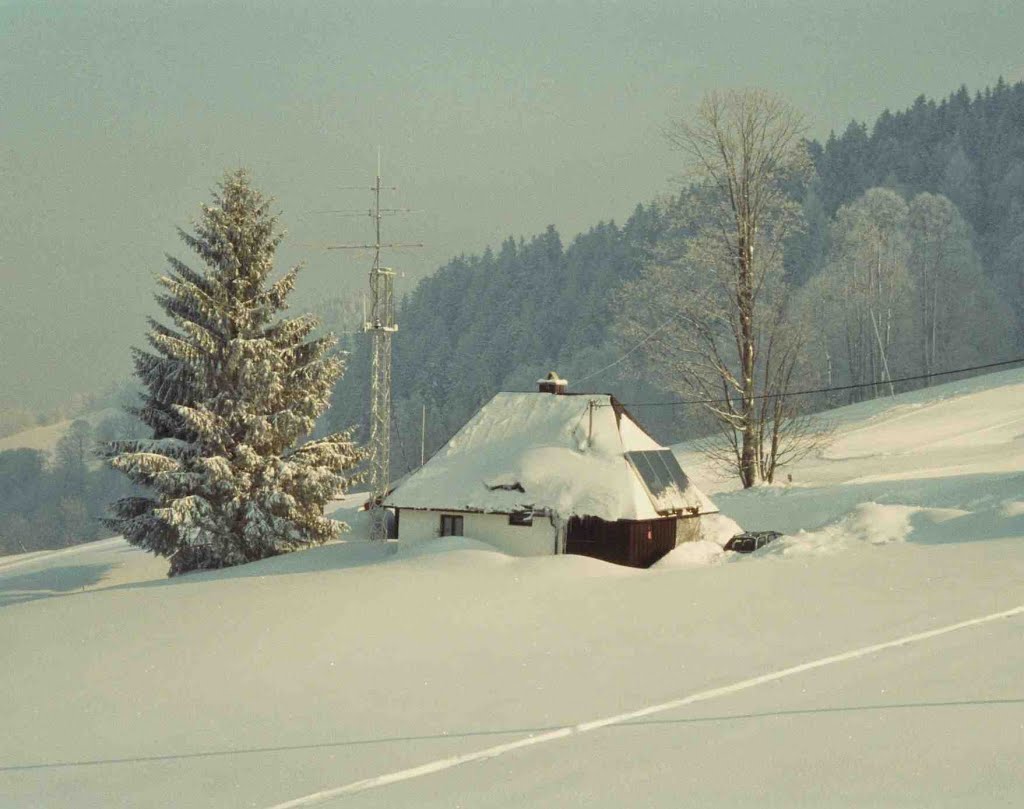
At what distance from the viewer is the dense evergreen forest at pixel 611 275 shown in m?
101

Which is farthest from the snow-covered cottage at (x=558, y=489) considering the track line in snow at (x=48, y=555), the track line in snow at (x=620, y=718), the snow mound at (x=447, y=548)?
the track line in snow at (x=48, y=555)

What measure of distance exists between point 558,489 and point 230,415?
1062 centimetres

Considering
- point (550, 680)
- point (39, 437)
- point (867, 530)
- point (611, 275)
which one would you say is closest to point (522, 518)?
point (867, 530)

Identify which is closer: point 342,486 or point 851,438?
point 342,486

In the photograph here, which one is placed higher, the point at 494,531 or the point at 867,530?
the point at 494,531

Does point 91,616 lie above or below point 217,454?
below

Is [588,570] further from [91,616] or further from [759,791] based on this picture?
[759,791]

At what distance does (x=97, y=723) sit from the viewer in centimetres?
1512

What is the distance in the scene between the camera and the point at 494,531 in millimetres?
28719

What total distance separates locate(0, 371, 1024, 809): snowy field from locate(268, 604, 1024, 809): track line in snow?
0.04m

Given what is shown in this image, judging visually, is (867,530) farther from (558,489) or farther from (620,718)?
(620,718)

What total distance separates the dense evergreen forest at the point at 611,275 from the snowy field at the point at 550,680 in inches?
2386

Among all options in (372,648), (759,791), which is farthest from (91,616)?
(759,791)

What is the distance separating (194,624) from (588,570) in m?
8.76
